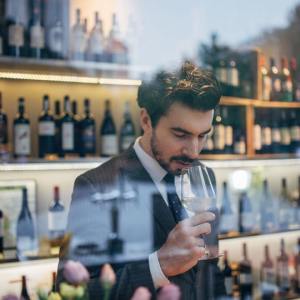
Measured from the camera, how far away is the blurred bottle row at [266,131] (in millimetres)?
1688

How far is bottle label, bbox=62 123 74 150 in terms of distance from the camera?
1.71m

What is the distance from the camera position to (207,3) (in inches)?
60.3

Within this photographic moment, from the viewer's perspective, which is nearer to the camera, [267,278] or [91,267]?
[91,267]

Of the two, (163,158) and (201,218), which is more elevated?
(163,158)

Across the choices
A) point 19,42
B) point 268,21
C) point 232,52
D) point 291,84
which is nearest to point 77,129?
point 19,42

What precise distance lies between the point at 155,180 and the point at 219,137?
0.27 meters

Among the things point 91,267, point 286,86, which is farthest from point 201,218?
point 286,86

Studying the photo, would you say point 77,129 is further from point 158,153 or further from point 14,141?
point 158,153

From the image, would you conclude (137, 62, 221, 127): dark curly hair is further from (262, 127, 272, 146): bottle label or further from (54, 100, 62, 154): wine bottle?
(262, 127, 272, 146): bottle label

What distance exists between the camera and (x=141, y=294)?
121 centimetres

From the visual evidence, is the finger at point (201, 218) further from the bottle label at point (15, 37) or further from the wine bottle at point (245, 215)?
the bottle label at point (15, 37)

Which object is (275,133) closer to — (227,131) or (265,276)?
(227,131)

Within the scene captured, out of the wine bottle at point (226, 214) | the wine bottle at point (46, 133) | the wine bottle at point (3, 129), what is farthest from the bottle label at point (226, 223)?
the wine bottle at point (3, 129)

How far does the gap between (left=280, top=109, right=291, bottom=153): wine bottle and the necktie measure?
73cm
